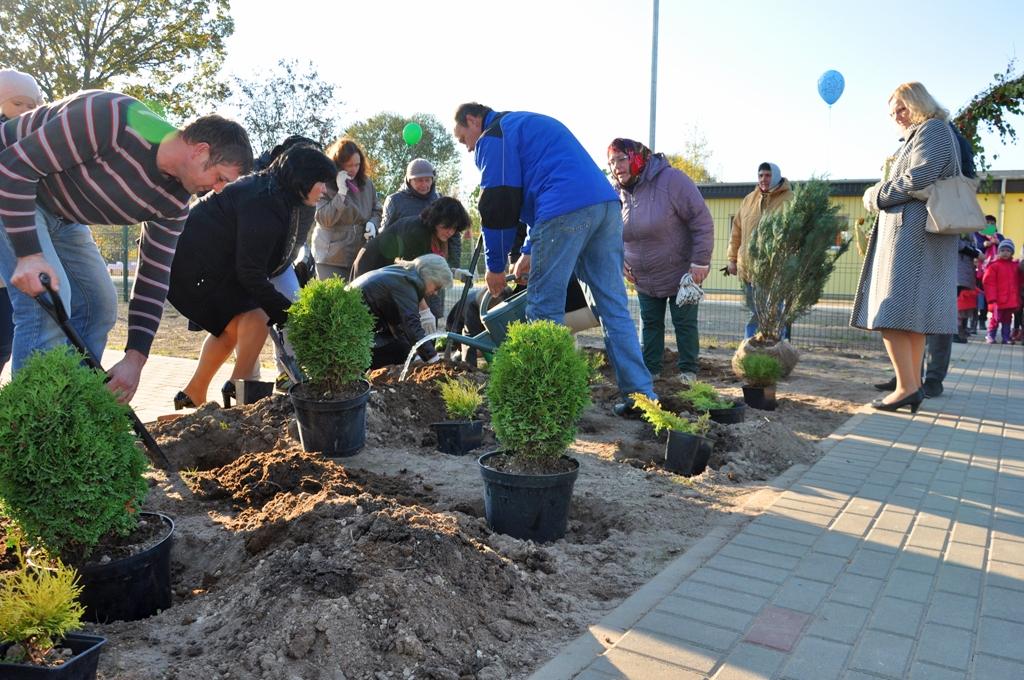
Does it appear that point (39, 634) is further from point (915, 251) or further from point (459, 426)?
point (915, 251)

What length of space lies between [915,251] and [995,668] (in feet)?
13.3

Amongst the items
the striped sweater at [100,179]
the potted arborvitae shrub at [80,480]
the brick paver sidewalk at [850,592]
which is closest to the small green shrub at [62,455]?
the potted arborvitae shrub at [80,480]

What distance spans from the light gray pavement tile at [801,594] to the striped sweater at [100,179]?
254cm

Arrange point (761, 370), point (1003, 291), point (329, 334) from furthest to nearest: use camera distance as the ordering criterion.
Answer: point (1003, 291), point (761, 370), point (329, 334)

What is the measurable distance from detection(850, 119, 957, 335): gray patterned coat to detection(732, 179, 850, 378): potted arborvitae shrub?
1314mm

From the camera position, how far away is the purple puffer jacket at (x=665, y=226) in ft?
20.9

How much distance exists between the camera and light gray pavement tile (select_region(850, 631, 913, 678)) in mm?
2248

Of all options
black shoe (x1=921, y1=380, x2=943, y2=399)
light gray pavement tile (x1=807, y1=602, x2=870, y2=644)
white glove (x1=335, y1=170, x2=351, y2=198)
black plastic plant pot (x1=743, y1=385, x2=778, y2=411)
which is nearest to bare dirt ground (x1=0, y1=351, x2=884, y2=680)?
light gray pavement tile (x1=807, y1=602, x2=870, y2=644)

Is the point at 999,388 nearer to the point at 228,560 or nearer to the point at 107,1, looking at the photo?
the point at 228,560

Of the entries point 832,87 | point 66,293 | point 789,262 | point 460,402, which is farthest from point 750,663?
point 832,87

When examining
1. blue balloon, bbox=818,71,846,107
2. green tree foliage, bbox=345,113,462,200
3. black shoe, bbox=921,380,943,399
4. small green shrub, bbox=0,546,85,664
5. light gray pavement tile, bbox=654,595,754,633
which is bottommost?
light gray pavement tile, bbox=654,595,754,633

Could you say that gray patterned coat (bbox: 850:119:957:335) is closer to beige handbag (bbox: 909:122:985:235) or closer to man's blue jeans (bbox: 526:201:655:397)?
beige handbag (bbox: 909:122:985:235)

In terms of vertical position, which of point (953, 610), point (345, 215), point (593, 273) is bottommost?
point (953, 610)

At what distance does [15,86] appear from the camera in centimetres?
483
